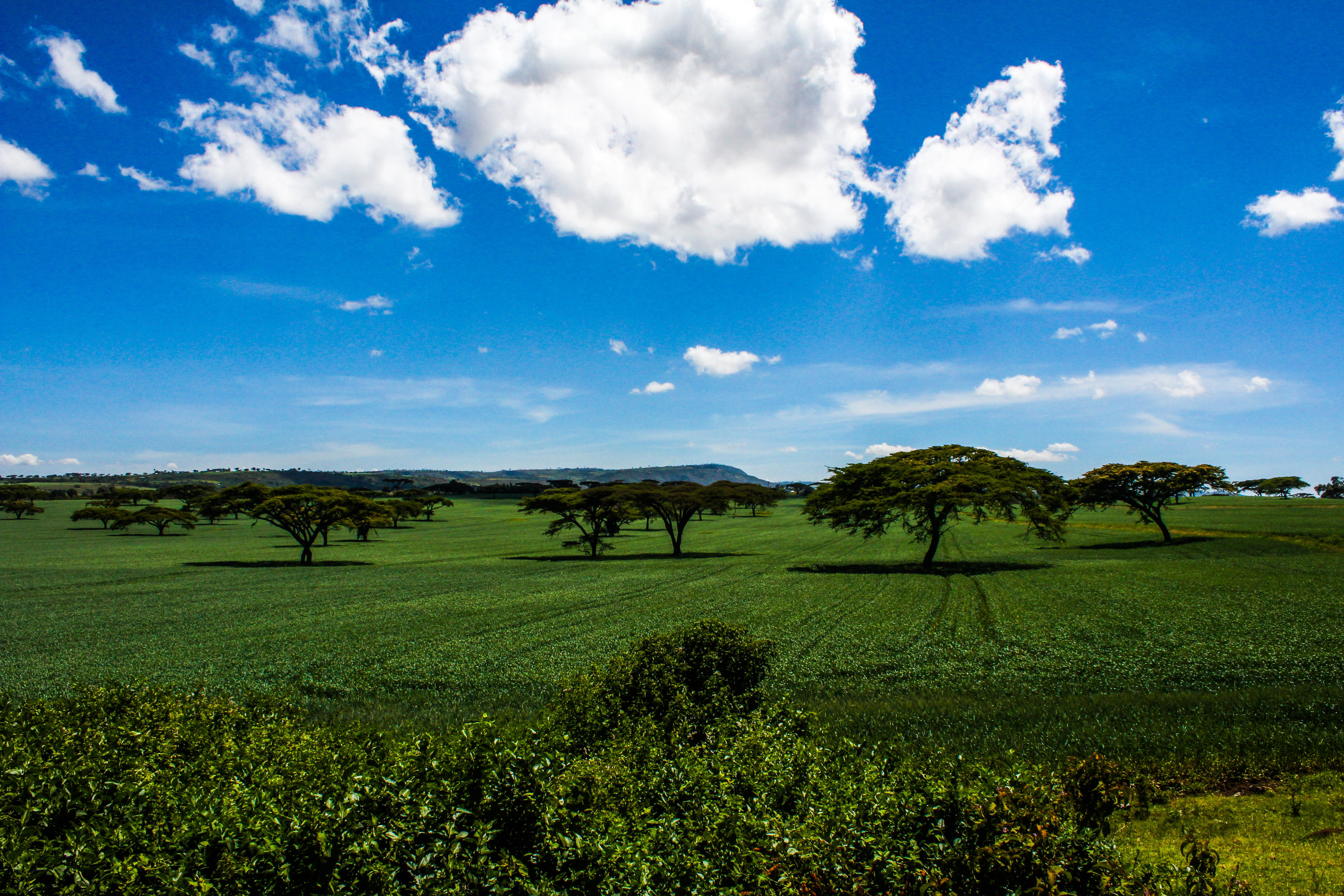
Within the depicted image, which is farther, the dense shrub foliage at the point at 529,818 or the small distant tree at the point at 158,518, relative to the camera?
the small distant tree at the point at 158,518

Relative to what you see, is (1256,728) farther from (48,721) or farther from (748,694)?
(48,721)

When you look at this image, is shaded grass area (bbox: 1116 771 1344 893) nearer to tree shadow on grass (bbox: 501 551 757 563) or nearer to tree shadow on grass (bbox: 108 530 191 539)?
tree shadow on grass (bbox: 501 551 757 563)

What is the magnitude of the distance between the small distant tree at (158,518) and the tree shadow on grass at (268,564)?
52429 millimetres

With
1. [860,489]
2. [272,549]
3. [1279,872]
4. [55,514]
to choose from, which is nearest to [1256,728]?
[1279,872]

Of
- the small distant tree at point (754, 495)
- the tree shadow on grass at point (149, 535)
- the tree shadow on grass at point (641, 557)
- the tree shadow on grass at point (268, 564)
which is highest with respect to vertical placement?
the small distant tree at point (754, 495)

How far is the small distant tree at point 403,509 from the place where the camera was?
4493 inches

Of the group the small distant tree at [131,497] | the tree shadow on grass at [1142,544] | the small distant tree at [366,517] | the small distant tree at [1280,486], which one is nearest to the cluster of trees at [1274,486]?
the small distant tree at [1280,486]

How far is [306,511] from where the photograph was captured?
61.2m

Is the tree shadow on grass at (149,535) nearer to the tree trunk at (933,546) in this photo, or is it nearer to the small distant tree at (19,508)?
the small distant tree at (19,508)

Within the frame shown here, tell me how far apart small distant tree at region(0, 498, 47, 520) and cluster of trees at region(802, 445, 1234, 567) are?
523 ft

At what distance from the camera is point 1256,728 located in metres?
11.9

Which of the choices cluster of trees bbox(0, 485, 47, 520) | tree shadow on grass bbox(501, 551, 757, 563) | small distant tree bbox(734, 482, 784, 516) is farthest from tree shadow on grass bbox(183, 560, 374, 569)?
cluster of trees bbox(0, 485, 47, 520)

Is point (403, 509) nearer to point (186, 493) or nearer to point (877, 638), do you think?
point (186, 493)

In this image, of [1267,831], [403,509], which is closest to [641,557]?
[1267,831]
